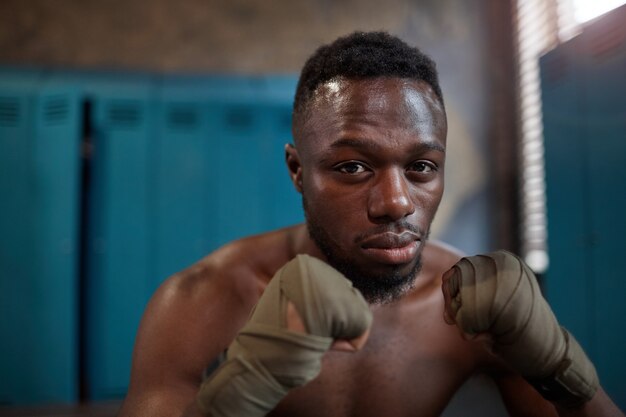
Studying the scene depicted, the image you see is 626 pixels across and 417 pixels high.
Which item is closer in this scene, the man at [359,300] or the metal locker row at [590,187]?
the man at [359,300]

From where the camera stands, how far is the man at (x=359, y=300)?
726 millimetres

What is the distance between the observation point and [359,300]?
0.73 m

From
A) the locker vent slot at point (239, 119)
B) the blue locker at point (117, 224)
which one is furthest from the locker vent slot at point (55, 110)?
the locker vent slot at point (239, 119)

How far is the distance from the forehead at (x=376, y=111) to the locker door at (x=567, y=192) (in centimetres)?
151

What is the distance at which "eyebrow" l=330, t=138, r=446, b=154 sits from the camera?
3.01 feet

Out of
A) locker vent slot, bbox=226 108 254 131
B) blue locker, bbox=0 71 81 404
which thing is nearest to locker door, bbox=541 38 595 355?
locker vent slot, bbox=226 108 254 131

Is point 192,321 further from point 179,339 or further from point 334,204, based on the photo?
point 334,204

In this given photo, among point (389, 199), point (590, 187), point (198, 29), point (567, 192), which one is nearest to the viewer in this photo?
point (389, 199)

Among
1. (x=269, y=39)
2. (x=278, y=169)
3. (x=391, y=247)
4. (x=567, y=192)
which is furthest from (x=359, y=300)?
(x=269, y=39)

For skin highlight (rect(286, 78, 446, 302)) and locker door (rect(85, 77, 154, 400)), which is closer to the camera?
skin highlight (rect(286, 78, 446, 302))

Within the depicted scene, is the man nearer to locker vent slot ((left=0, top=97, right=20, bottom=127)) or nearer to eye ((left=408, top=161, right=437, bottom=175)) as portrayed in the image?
eye ((left=408, top=161, right=437, bottom=175))

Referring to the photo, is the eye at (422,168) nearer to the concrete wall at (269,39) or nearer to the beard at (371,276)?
the beard at (371,276)

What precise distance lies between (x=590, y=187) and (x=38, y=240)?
258cm

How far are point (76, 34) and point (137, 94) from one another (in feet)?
2.91
